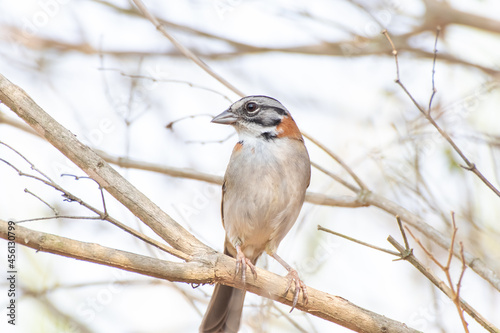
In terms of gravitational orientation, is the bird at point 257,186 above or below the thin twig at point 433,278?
above

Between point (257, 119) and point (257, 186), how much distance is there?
797 millimetres

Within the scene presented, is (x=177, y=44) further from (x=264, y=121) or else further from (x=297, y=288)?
(x=297, y=288)

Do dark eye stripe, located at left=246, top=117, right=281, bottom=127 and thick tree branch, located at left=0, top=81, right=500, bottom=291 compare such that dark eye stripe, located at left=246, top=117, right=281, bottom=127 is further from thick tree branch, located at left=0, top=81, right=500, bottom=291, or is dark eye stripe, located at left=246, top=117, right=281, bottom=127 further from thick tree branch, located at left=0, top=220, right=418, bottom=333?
thick tree branch, located at left=0, top=220, right=418, bottom=333

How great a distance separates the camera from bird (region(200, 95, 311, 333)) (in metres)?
5.73

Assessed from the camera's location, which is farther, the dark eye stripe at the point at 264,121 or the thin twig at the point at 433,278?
the dark eye stripe at the point at 264,121

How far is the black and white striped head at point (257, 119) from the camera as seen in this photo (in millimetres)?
6066

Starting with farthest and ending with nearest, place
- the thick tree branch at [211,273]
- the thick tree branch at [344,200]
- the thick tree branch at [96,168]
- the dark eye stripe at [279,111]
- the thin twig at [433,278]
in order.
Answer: the dark eye stripe at [279,111] < the thick tree branch at [344,200] < the thick tree branch at [96,168] < the thin twig at [433,278] < the thick tree branch at [211,273]

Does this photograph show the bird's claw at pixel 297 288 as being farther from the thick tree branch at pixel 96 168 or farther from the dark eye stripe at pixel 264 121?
the dark eye stripe at pixel 264 121

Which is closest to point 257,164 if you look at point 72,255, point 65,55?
point 72,255

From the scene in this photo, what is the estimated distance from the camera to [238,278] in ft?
14.2

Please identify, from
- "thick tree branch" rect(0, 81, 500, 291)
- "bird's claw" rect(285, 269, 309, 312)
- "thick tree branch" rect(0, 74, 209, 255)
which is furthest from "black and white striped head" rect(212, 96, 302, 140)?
"thick tree branch" rect(0, 74, 209, 255)

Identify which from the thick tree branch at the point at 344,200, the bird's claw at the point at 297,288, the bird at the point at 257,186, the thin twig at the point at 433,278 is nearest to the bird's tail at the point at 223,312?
the bird at the point at 257,186

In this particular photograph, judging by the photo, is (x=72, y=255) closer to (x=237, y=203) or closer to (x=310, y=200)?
(x=237, y=203)

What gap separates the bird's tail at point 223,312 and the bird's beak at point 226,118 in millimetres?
1708
